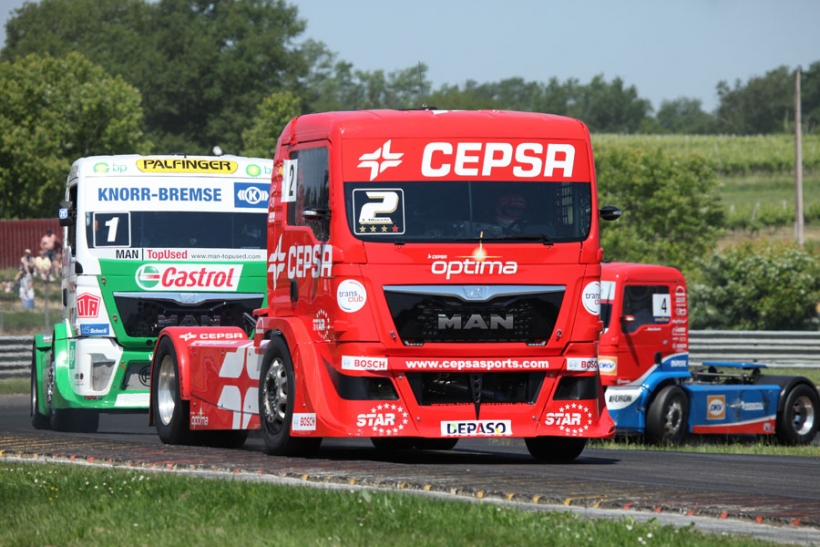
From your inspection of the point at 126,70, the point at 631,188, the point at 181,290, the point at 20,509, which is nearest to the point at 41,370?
the point at 181,290

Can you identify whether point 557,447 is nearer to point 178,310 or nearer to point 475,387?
point 475,387

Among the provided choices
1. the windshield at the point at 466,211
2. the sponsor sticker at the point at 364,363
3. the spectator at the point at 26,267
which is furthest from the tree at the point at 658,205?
the sponsor sticker at the point at 364,363

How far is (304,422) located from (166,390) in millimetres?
4325

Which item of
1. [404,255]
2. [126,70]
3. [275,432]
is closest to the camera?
[404,255]

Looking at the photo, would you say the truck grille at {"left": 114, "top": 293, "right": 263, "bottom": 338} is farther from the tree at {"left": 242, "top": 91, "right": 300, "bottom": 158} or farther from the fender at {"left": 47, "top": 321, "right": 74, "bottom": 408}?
the tree at {"left": 242, "top": 91, "right": 300, "bottom": 158}

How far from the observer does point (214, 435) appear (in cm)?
1584

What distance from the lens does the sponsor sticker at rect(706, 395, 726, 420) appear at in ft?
65.0

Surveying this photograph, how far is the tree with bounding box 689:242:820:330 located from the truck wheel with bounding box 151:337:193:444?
26955 millimetres

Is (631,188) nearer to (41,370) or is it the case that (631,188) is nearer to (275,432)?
(41,370)

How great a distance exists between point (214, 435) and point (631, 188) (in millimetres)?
51524

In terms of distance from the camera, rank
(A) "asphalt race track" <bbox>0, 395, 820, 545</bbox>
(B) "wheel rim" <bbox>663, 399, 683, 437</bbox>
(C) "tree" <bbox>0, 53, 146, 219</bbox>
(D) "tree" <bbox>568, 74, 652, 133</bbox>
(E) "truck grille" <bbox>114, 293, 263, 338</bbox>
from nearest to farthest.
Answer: (A) "asphalt race track" <bbox>0, 395, 820, 545</bbox>
(E) "truck grille" <bbox>114, 293, 263, 338</bbox>
(B) "wheel rim" <bbox>663, 399, 683, 437</bbox>
(C) "tree" <bbox>0, 53, 146, 219</bbox>
(D) "tree" <bbox>568, 74, 652, 133</bbox>

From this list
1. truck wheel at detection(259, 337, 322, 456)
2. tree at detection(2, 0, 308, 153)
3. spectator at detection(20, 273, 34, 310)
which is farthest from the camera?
tree at detection(2, 0, 308, 153)

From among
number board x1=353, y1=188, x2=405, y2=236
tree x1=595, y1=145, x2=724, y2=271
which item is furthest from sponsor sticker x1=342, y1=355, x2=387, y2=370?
tree x1=595, y1=145, x2=724, y2=271

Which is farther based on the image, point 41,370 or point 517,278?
point 41,370
